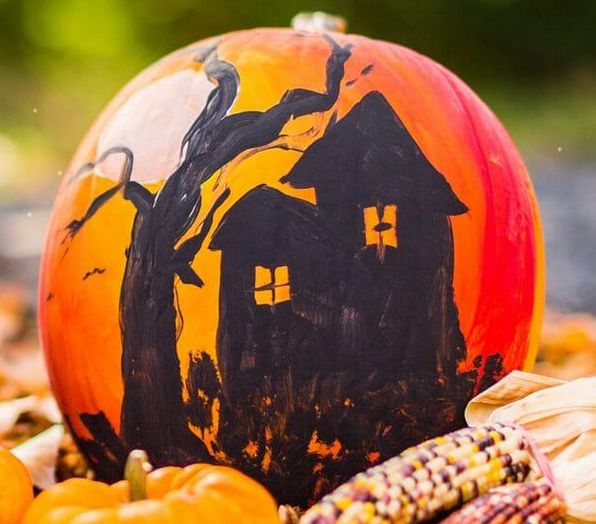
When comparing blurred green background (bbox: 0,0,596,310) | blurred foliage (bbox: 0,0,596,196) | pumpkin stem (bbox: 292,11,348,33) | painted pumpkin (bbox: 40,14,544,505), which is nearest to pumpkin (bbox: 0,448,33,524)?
painted pumpkin (bbox: 40,14,544,505)

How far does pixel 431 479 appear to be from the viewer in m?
2.20

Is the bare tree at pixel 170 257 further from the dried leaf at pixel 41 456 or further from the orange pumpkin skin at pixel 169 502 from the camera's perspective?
the dried leaf at pixel 41 456

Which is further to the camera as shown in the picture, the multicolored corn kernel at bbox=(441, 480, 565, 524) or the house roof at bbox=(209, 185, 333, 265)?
the house roof at bbox=(209, 185, 333, 265)

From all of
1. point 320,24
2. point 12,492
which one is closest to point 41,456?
point 12,492

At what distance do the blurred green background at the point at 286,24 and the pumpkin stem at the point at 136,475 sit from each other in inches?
336

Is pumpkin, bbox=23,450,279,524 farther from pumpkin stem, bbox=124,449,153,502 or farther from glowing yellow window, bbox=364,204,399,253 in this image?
glowing yellow window, bbox=364,204,399,253

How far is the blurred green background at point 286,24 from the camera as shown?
11.2 metres

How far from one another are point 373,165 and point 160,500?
94 cm

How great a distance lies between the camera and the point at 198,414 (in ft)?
8.41

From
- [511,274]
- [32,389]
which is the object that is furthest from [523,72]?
[511,274]

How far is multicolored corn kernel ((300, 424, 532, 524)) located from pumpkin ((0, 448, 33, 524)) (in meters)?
0.71

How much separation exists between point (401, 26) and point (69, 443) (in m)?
9.48

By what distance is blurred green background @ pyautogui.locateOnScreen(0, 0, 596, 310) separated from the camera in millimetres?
11164

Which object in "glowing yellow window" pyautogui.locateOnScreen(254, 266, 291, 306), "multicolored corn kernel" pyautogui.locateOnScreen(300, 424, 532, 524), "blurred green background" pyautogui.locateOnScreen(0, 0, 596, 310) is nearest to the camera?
"multicolored corn kernel" pyautogui.locateOnScreen(300, 424, 532, 524)
